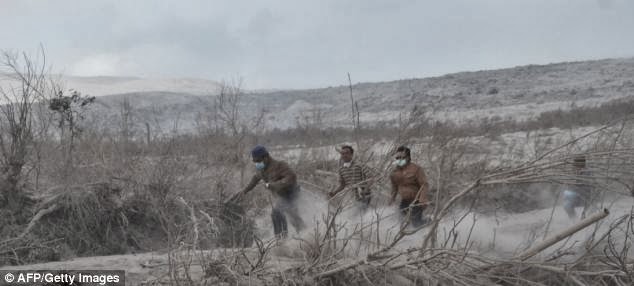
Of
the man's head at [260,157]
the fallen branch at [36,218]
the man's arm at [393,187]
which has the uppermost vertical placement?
the man's head at [260,157]

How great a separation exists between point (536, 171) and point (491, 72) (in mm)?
38271

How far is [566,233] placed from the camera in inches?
186

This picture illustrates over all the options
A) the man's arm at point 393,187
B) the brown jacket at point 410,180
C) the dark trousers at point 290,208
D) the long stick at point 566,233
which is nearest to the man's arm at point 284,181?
the dark trousers at point 290,208

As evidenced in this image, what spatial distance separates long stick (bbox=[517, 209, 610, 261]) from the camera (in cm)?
436

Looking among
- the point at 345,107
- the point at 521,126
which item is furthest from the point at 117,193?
the point at 345,107

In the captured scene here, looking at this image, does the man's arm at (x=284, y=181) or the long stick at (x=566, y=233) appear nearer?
the long stick at (x=566, y=233)

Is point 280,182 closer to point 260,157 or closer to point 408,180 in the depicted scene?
point 260,157

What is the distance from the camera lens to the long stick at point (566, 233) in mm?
4359

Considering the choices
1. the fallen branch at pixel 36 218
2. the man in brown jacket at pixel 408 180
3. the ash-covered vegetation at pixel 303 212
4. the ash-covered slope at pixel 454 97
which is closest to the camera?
the ash-covered vegetation at pixel 303 212

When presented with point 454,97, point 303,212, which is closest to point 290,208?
point 303,212

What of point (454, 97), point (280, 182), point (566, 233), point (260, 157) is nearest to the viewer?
point (566, 233)

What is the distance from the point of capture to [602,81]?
3491 centimetres

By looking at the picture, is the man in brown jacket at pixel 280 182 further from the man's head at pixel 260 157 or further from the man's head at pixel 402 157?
the man's head at pixel 402 157

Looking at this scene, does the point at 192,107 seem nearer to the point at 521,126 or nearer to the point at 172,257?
the point at 521,126
